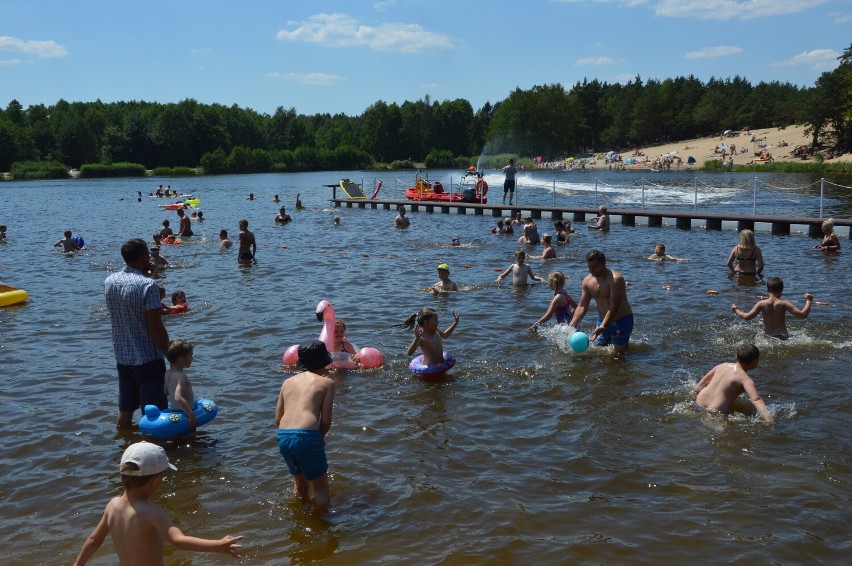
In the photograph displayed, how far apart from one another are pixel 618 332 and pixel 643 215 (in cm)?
2182

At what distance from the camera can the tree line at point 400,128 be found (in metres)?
123

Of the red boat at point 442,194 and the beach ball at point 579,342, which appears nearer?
the beach ball at point 579,342

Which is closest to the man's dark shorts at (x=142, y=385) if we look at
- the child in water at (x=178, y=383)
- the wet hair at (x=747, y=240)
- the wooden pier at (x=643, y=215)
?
the child in water at (x=178, y=383)

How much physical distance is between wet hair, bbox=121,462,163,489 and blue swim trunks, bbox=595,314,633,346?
7.76 meters

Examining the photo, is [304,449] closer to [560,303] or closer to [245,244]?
[560,303]

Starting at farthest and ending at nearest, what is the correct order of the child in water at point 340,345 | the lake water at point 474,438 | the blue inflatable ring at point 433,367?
the child in water at point 340,345 < the blue inflatable ring at point 433,367 < the lake water at point 474,438

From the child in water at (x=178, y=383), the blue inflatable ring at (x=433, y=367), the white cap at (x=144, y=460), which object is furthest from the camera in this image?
the blue inflatable ring at (x=433, y=367)

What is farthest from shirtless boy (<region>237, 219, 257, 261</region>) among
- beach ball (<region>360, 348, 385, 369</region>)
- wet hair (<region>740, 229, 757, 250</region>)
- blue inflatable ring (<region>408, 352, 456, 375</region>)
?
wet hair (<region>740, 229, 757, 250</region>)

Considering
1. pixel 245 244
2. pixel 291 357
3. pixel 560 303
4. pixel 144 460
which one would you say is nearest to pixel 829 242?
pixel 560 303

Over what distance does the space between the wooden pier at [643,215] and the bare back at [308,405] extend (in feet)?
79.3

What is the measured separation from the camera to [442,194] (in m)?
43.0

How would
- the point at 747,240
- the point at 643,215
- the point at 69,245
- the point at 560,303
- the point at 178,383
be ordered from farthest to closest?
the point at 643,215 < the point at 69,245 < the point at 747,240 < the point at 560,303 < the point at 178,383

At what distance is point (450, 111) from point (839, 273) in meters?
144

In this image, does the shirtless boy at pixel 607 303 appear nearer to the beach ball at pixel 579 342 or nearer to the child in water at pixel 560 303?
the beach ball at pixel 579 342
